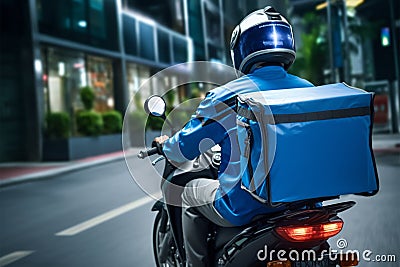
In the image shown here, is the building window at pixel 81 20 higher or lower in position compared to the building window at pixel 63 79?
higher

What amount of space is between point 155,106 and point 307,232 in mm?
1060

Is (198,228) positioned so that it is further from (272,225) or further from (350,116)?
(350,116)

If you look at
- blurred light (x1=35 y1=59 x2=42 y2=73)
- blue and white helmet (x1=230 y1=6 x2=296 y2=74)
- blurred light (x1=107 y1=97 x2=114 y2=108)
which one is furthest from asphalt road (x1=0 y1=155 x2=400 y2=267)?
blurred light (x1=107 y1=97 x2=114 y2=108)

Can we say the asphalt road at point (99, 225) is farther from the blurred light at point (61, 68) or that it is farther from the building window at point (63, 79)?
the blurred light at point (61, 68)

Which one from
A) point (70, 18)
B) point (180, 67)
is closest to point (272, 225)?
point (180, 67)

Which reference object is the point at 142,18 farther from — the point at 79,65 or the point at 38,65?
the point at 38,65

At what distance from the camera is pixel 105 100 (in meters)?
22.8

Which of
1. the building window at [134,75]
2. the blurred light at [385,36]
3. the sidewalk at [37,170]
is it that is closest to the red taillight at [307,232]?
the sidewalk at [37,170]

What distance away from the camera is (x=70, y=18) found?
19.6 metres

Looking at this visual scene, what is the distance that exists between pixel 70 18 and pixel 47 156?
5682mm

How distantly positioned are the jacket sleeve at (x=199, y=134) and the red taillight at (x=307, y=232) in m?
0.54

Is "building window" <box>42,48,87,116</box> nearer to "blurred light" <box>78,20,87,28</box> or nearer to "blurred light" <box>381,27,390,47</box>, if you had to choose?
"blurred light" <box>78,20,87,28</box>

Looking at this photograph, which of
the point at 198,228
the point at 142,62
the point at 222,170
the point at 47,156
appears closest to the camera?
the point at 222,170

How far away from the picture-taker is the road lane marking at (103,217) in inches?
235
